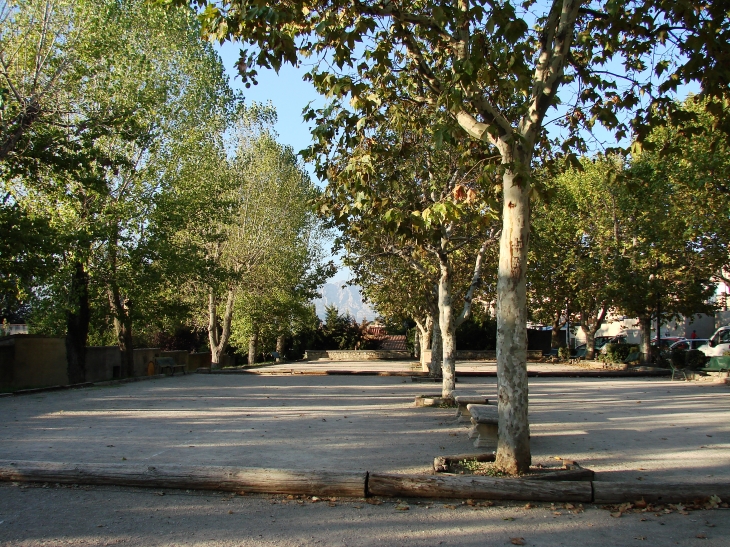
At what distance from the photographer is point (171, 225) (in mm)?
20938

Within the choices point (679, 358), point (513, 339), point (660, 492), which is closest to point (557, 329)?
→ point (679, 358)

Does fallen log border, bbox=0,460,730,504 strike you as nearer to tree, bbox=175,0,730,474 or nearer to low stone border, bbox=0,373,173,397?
tree, bbox=175,0,730,474

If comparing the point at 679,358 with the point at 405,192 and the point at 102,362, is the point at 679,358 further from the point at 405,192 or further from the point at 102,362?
the point at 102,362

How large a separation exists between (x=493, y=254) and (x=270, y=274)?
15.4m

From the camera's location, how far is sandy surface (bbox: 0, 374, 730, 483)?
795 centimetres

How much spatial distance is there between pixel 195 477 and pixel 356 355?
123 ft

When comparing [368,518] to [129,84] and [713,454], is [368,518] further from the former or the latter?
[129,84]

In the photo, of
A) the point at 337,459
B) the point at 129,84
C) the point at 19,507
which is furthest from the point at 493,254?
the point at 19,507

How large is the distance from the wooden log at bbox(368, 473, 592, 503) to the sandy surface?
3.66 feet

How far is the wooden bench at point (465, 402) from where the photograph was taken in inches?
426


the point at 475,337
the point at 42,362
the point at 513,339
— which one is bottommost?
the point at 42,362

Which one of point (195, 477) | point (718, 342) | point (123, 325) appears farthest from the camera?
point (718, 342)

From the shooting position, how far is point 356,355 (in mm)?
43688

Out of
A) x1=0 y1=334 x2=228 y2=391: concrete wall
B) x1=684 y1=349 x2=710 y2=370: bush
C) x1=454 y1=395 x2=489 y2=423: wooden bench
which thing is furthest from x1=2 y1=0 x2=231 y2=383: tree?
x1=684 y1=349 x2=710 y2=370: bush
